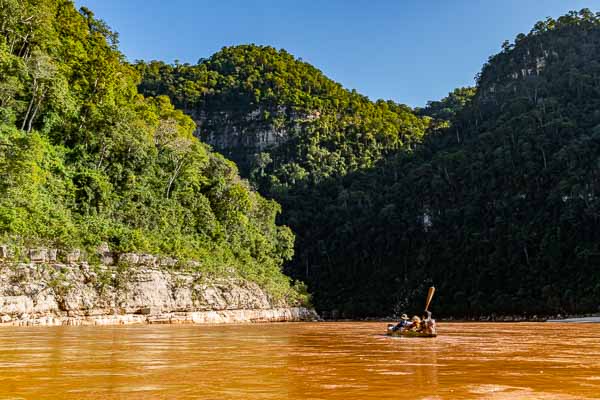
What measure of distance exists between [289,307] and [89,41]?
31.1 metres

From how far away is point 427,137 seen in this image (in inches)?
3868

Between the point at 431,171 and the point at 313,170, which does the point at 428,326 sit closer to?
the point at 431,171

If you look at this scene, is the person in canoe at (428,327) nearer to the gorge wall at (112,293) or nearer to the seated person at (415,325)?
the seated person at (415,325)

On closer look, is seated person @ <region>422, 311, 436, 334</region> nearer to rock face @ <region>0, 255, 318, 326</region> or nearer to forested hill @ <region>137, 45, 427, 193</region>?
rock face @ <region>0, 255, 318, 326</region>

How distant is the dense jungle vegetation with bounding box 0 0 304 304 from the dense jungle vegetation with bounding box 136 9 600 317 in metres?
27.8

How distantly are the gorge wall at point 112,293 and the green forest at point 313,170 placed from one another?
157 centimetres

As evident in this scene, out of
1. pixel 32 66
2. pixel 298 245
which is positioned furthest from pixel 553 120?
pixel 32 66

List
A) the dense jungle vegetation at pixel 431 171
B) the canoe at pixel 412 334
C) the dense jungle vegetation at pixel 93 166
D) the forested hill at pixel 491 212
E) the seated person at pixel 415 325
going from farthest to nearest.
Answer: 1. the dense jungle vegetation at pixel 431 171
2. the forested hill at pixel 491 212
3. the dense jungle vegetation at pixel 93 166
4. the seated person at pixel 415 325
5. the canoe at pixel 412 334

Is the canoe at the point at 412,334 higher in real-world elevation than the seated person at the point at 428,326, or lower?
lower

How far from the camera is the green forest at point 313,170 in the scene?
111 feet

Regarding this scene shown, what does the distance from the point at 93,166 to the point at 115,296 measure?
11247 mm

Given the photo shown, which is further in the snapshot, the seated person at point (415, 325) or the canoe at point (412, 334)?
the seated person at point (415, 325)

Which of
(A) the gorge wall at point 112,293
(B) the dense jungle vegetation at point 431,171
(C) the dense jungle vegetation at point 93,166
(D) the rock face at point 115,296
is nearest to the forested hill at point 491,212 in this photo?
(B) the dense jungle vegetation at point 431,171

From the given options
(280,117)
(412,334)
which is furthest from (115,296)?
(280,117)
